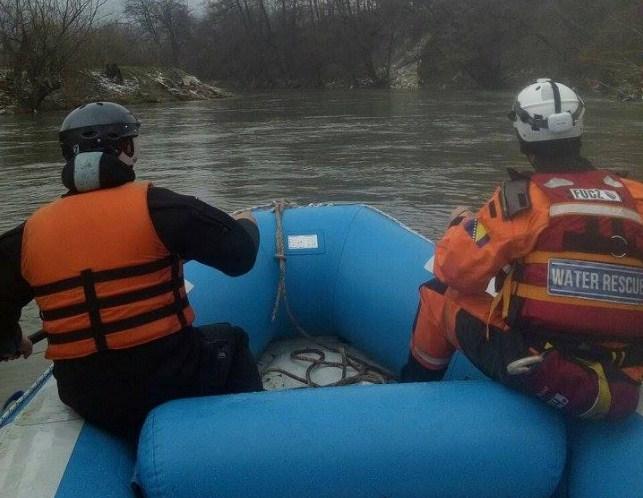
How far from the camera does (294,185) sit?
916 cm

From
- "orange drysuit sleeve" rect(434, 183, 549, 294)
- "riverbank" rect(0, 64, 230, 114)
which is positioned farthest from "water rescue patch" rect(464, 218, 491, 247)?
"riverbank" rect(0, 64, 230, 114)

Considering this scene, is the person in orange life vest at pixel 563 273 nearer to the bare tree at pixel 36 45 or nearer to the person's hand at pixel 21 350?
the person's hand at pixel 21 350

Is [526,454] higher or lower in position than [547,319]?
lower

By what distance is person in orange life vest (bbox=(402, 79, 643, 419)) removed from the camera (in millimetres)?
1679

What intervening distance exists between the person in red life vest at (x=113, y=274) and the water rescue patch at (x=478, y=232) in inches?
21.8

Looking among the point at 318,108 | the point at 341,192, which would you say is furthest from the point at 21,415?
the point at 318,108

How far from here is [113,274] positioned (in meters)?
1.67

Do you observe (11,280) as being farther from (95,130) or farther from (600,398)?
(600,398)

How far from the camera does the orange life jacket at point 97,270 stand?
5.49 feet

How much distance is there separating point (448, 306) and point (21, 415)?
1.17 metres

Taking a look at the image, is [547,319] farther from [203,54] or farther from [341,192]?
[203,54]

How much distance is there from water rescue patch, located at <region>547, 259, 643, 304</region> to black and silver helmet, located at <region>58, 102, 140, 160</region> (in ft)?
3.67

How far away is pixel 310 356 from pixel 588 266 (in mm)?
1698

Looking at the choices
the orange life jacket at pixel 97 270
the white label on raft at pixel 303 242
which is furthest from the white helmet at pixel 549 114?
the white label on raft at pixel 303 242
